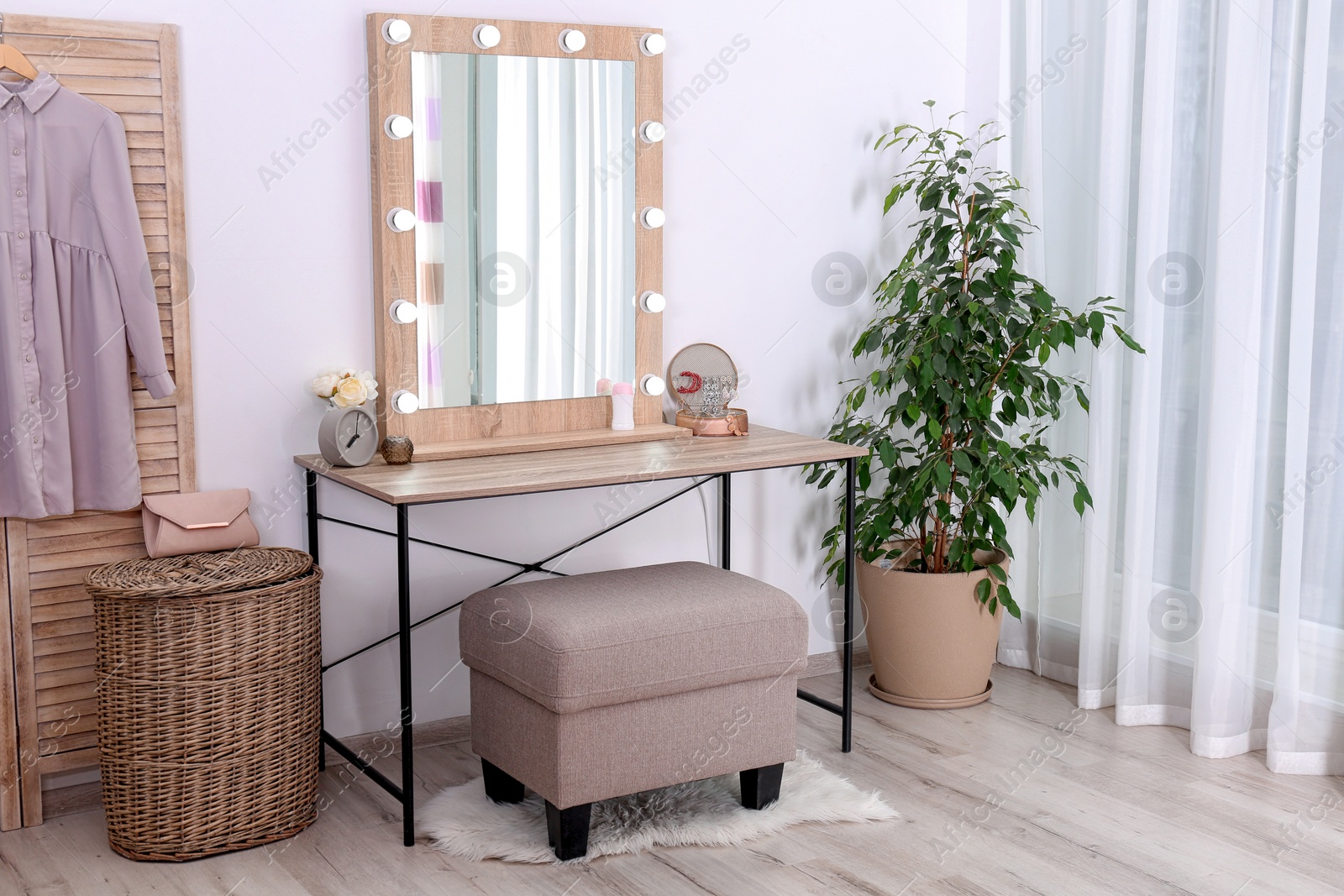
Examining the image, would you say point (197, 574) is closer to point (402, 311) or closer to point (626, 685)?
point (402, 311)

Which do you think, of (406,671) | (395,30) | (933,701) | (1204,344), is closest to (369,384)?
(406,671)

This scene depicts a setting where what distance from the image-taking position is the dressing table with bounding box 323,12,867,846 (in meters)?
2.88

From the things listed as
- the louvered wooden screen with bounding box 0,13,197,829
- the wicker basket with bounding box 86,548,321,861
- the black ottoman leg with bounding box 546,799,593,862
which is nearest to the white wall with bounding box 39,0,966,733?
the louvered wooden screen with bounding box 0,13,197,829

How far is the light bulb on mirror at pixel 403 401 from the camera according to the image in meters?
2.93

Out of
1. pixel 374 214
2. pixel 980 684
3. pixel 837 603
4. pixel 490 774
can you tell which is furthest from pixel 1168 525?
pixel 374 214

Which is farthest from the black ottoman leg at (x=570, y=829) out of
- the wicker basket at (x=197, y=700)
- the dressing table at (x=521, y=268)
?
the wicker basket at (x=197, y=700)

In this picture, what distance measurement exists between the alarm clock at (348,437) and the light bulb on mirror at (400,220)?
0.42 metres

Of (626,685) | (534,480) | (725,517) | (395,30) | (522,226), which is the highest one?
(395,30)

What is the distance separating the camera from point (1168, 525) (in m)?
3.27

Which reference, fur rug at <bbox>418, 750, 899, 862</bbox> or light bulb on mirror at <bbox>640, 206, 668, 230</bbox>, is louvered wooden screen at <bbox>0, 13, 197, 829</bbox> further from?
light bulb on mirror at <bbox>640, 206, 668, 230</bbox>

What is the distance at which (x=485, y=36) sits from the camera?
2.93 m

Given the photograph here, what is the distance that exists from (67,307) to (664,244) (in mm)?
1445

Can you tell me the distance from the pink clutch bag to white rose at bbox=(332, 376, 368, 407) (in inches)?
10.9

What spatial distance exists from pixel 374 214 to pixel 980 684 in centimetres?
199
